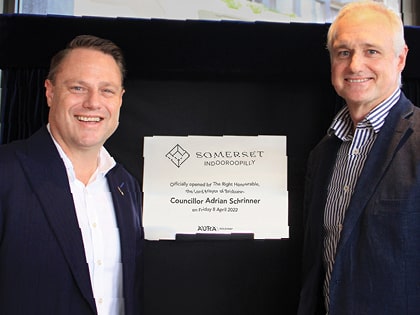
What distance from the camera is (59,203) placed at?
1334 mm

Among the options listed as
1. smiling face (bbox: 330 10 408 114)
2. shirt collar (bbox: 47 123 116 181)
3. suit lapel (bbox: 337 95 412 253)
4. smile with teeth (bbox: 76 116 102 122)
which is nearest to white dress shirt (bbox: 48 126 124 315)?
shirt collar (bbox: 47 123 116 181)

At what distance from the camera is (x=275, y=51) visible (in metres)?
2.04

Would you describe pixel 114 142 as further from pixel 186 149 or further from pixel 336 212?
pixel 336 212

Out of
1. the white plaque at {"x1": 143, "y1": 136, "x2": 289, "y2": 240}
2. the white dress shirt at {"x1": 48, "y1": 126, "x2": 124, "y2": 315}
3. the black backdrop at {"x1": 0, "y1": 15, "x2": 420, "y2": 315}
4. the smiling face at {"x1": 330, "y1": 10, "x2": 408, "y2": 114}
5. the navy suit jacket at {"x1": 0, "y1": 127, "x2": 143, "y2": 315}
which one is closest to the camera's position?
the navy suit jacket at {"x1": 0, "y1": 127, "x2": 143, "y2": 315}

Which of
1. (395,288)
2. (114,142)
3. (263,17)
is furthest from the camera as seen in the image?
(263,17)

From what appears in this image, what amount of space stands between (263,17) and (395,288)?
1.77m

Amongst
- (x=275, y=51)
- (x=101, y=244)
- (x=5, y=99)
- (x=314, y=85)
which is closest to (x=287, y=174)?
(x=314, y=85)

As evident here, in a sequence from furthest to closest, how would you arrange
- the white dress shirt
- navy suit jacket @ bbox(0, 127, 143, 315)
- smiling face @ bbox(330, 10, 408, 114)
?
smiling face @ bbox(330, 10, 408, 114) → the white dress shirt → navy suit jacket @ bbox(0, 127, 143, 315)

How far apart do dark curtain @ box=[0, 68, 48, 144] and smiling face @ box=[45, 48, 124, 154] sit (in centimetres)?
62

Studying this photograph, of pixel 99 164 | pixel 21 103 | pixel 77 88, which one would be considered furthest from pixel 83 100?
pixel 21 103

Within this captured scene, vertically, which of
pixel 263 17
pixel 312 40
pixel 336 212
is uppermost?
pixel 263 17

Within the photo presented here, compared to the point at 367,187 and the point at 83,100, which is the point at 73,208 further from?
the point at 367,187

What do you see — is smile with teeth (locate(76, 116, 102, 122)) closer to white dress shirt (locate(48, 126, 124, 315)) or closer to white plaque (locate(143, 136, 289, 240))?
white dress shirt (locate(48, 126, 124, 315))

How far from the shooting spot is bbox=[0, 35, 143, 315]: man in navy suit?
1.28 metres
